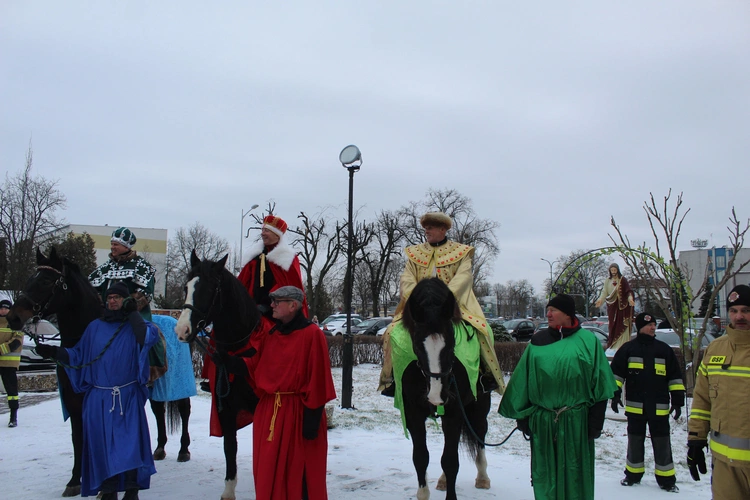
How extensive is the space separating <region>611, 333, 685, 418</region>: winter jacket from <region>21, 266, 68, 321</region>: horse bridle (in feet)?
18.7

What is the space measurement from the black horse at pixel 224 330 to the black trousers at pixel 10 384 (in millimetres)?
5195

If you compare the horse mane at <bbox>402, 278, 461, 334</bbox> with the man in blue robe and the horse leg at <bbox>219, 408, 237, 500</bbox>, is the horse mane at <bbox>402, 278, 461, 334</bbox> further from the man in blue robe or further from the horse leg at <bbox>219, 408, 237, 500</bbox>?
the man in blue robe

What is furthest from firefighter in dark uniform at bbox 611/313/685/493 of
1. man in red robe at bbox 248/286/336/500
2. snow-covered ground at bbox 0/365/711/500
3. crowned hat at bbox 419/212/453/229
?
man in red robe at bbox 248/286/336/500

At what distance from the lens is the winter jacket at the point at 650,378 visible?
597cm

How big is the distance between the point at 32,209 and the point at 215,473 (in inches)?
942

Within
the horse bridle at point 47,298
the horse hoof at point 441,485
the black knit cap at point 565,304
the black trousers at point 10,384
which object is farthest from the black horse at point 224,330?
the black trousers at point 10,384

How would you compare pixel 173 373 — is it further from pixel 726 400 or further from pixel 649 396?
pixel 726 400

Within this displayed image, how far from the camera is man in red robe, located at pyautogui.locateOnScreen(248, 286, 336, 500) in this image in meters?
4.15

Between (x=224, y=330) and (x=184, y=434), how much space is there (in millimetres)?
2623

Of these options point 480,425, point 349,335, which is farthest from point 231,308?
point 349,335

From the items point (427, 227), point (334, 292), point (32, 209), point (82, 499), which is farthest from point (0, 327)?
point (334, 292)

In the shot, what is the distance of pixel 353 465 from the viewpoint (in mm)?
6387

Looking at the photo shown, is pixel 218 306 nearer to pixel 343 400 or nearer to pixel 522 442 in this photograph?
pixel 522 442

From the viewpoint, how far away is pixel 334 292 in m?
65.8
